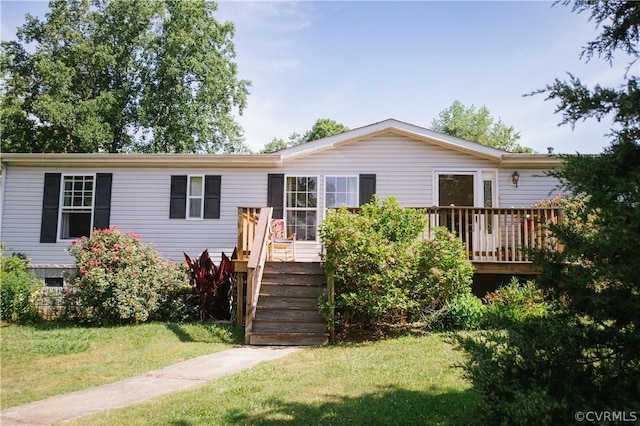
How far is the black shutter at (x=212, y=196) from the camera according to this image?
11.6 meters

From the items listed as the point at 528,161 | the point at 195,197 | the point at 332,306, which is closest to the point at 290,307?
the point at 332,306

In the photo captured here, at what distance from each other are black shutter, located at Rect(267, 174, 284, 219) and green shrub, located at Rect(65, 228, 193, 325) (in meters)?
3.32

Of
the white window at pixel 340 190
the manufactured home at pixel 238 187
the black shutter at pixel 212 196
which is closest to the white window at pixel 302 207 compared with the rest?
the manufactured home at pixel 238 187

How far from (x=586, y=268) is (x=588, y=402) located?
84cm

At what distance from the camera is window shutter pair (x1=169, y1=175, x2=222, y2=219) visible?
11.6 meters

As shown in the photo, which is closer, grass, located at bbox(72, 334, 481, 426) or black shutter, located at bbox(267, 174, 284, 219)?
grass, located at bbox(72, 334, 481, 426)

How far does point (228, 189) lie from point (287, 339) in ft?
18.8

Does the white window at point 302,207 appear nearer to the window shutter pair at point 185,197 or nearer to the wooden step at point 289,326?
the window shutter pair at point 185,197

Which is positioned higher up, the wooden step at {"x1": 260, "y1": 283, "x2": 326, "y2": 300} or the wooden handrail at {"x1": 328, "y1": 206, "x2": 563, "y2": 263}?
the wooden handrail at {"x1": 328, "y1": 206, "x2": 563, "y2": 263}

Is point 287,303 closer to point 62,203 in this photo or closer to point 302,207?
point 302,207

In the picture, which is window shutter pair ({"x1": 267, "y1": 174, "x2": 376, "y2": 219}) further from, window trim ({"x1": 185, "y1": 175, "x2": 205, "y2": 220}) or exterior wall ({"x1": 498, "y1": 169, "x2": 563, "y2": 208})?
exterior wall ({"x1": 498, "y1": 169, "x2": 563, "y2": 208})

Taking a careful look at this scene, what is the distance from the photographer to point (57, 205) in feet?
39.0

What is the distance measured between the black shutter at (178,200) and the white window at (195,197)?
0.12m

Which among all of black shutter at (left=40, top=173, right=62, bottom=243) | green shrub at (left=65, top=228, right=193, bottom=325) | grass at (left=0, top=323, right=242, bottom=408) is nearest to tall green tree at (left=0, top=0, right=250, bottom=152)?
black shutter at (left=40, top=173, right=62, bottom=243)
